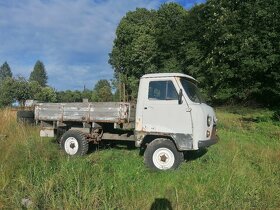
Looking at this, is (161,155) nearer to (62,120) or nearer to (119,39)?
(62,120)

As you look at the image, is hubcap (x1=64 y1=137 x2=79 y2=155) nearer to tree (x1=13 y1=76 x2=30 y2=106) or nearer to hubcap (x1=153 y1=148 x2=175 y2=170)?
hubcap (x1=153 y1=148 x2=175 y2=170)

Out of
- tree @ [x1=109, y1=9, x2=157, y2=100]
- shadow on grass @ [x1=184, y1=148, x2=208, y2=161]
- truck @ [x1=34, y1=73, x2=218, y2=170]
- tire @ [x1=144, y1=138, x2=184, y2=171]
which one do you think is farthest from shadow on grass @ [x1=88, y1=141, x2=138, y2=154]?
tree @ [x1=109, y1=9, x2=157, y2=100]

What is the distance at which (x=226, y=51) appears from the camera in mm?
34594

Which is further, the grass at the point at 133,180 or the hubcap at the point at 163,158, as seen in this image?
the hubcap at the point at 163,158

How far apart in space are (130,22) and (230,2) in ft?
89.9

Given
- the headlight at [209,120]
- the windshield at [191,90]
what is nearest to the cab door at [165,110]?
the windshield at [191,90]

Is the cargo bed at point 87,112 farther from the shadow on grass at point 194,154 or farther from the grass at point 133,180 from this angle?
the shadow on grass at point 194,154

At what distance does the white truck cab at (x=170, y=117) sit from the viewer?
34.0 ft

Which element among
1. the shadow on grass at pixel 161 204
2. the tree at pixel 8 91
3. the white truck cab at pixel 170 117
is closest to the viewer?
the shadow on grass at pixel 161 204

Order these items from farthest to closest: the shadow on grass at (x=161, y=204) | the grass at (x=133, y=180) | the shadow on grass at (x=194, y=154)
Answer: the shadow on grass at (x=194, y=154)
the grass at (x=133, y=180)
the shadow on grass at (x=161, y=204)

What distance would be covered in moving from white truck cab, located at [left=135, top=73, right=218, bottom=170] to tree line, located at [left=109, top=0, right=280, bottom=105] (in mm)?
9948

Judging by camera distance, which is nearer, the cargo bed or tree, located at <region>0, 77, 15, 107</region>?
the cargo bed

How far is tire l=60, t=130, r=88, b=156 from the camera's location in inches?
487

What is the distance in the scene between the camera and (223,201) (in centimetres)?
727
